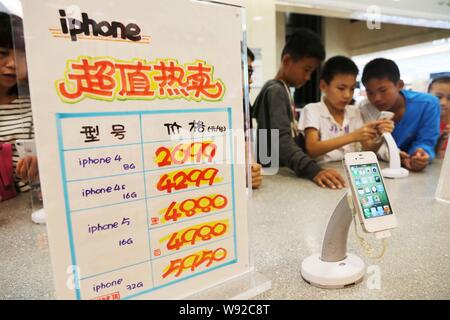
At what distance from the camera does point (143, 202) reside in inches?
15.6

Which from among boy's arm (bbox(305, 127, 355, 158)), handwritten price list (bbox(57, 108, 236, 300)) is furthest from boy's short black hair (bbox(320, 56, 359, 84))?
handwritten price list (bbox(57, 108, 236, 300))

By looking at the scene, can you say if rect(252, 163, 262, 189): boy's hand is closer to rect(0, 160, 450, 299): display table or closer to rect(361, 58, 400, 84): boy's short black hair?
rect(0, 160, 450, 299): display table

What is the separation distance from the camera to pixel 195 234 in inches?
17.3

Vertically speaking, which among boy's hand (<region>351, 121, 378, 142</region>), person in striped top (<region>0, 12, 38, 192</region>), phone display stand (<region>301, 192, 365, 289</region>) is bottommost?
phone display stand (<region>301, 192, 365, 289</region>)

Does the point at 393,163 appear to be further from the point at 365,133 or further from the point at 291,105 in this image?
the point at 291,105

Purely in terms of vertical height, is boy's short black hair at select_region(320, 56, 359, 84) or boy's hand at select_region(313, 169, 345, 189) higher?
boy's short black hair at select_region(320, 56, 359, 84)

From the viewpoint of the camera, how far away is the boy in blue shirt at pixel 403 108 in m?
1.37

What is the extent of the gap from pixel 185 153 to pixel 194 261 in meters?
0.16

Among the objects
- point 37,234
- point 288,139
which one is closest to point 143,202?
point 37,234

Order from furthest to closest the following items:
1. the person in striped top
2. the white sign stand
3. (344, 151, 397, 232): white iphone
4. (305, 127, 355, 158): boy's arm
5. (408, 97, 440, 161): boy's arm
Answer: (408, 97, 440, 161): boy's arm → (305, 127, 355, 158): boy's arm → the person in striped top → (344, 151, 397, 232): white iphone → the white sign stand

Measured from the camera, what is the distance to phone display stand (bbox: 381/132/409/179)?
1.20 metres

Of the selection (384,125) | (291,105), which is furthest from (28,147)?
(384,125)

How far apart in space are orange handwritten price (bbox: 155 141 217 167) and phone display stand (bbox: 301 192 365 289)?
9.1 inches
